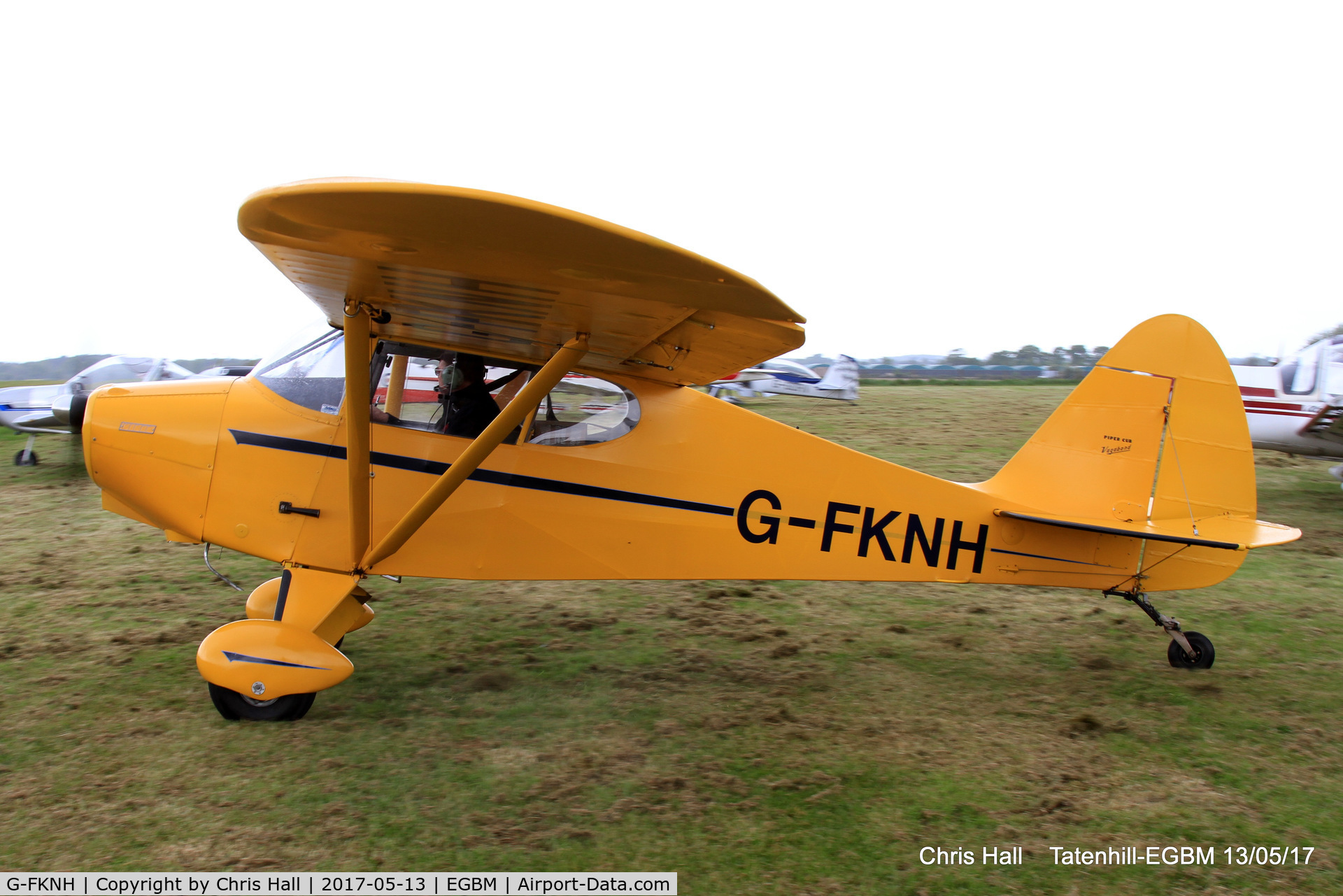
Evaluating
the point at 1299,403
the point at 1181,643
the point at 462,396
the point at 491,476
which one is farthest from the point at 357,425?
the point at 1299,403

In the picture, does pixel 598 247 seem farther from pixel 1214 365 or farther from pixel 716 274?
pixel 1214 365

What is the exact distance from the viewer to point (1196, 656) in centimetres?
498

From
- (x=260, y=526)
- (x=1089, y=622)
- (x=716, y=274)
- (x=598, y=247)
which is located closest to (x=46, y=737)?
(x=260, y=526)

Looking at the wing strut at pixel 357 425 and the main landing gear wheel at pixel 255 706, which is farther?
the main landing gear wheel at pixel 255 706

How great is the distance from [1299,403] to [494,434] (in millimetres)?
12722

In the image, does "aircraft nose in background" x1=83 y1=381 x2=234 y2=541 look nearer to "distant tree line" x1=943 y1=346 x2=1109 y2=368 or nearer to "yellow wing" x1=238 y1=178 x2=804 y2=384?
"yellow wing" x1=238 y1=178 x2=804 y2=384

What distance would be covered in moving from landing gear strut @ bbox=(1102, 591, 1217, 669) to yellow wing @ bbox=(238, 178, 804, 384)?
116 inches

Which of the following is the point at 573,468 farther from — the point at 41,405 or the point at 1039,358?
the point at 1039,358

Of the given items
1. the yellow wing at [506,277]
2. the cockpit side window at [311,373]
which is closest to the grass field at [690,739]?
the cockpit side window at [311,373]

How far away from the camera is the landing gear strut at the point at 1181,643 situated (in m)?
4.95

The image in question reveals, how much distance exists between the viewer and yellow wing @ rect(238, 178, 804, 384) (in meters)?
2.54

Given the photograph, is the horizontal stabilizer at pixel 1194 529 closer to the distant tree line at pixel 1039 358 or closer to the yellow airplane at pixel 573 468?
the yellow airplane at pixel 573 468
